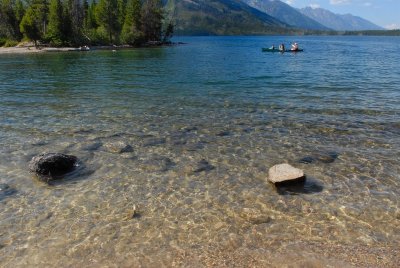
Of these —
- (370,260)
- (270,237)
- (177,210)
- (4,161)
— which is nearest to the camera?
(370,260)

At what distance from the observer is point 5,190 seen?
1461 centimetres

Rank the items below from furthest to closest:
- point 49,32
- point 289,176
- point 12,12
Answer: point 12,12 < point 49,32 < point 289,176

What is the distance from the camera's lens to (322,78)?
47.4 meters

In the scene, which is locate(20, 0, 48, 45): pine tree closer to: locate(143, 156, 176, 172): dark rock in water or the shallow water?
the shallow water

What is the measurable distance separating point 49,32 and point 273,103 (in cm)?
12696

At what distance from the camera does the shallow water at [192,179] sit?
11.3 meters

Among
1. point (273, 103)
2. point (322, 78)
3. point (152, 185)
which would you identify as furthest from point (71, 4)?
point (152, 185)

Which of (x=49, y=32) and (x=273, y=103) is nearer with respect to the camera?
(x=273, y=103)

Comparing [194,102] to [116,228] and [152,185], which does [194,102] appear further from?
[116,228]

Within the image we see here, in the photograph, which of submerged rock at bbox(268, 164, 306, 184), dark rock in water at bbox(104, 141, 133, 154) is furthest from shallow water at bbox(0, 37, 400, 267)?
submerged rock at bbox(268, 164, 306, 184)

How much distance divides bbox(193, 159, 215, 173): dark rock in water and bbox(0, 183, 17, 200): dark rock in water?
27.0 feet

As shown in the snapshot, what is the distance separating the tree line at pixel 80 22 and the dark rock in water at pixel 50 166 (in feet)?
418

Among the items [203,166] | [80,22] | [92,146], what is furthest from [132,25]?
[203,166]

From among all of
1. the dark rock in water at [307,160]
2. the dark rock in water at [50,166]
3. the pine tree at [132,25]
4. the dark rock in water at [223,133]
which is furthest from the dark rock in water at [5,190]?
the pine tree at [132,25]
